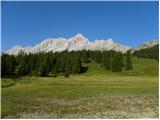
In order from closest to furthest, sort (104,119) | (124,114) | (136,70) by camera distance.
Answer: (104,119), (124,114), (136,70)

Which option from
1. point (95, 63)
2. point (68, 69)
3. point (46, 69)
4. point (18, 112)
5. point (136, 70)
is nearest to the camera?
point (18, 112)

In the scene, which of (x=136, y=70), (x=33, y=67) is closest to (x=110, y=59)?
(x=136, y=70)

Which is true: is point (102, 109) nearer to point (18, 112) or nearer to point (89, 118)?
point (89, 118)

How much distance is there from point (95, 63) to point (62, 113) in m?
139

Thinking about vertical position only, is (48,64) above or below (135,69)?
above


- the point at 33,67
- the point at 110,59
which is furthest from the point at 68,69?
the point at 110,59

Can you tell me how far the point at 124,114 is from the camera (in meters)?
24.2

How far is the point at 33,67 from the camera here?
5133 inches

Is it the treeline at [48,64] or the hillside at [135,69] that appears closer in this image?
the treeline at [48,64]

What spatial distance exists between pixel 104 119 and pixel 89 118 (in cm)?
100

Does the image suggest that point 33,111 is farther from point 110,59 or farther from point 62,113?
point 110,59

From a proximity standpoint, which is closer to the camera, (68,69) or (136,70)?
(68,69)

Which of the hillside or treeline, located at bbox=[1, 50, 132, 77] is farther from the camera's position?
the hillside

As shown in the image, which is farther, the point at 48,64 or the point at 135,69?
the point at 135,69
